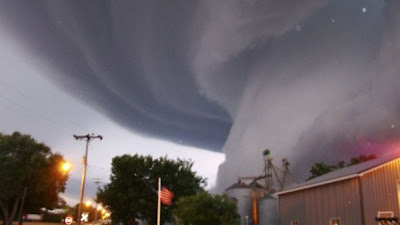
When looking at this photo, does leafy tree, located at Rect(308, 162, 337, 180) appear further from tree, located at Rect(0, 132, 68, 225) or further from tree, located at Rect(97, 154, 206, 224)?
tree, located at Rect(0, 132, 68, 225)

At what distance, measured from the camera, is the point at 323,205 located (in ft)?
116

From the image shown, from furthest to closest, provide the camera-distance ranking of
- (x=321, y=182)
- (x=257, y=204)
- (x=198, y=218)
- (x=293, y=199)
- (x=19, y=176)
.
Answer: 1. (x=257, y=204)
2. (x=19, y=176)
3. (x=198, y=218)
4. (x=293, y=199)
5. (x=321, y=182)

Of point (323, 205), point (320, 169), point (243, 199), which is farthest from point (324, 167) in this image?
point (323, 205)

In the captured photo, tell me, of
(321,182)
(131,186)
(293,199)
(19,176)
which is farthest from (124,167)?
(321,182)

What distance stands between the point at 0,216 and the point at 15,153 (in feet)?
50.3

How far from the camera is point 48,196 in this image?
7281 cm

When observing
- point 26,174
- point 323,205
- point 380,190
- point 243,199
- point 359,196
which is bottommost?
point 323,205

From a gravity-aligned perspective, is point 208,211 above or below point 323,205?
above

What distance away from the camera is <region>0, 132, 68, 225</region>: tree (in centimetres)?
6611

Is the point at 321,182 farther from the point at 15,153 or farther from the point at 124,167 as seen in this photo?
the point at 15,153

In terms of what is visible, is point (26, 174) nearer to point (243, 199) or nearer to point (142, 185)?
point (142, 185)

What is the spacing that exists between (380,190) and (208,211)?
28.5 m

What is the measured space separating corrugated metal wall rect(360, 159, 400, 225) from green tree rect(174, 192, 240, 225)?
2641 cm

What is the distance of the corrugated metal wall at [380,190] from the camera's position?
29781 mm
